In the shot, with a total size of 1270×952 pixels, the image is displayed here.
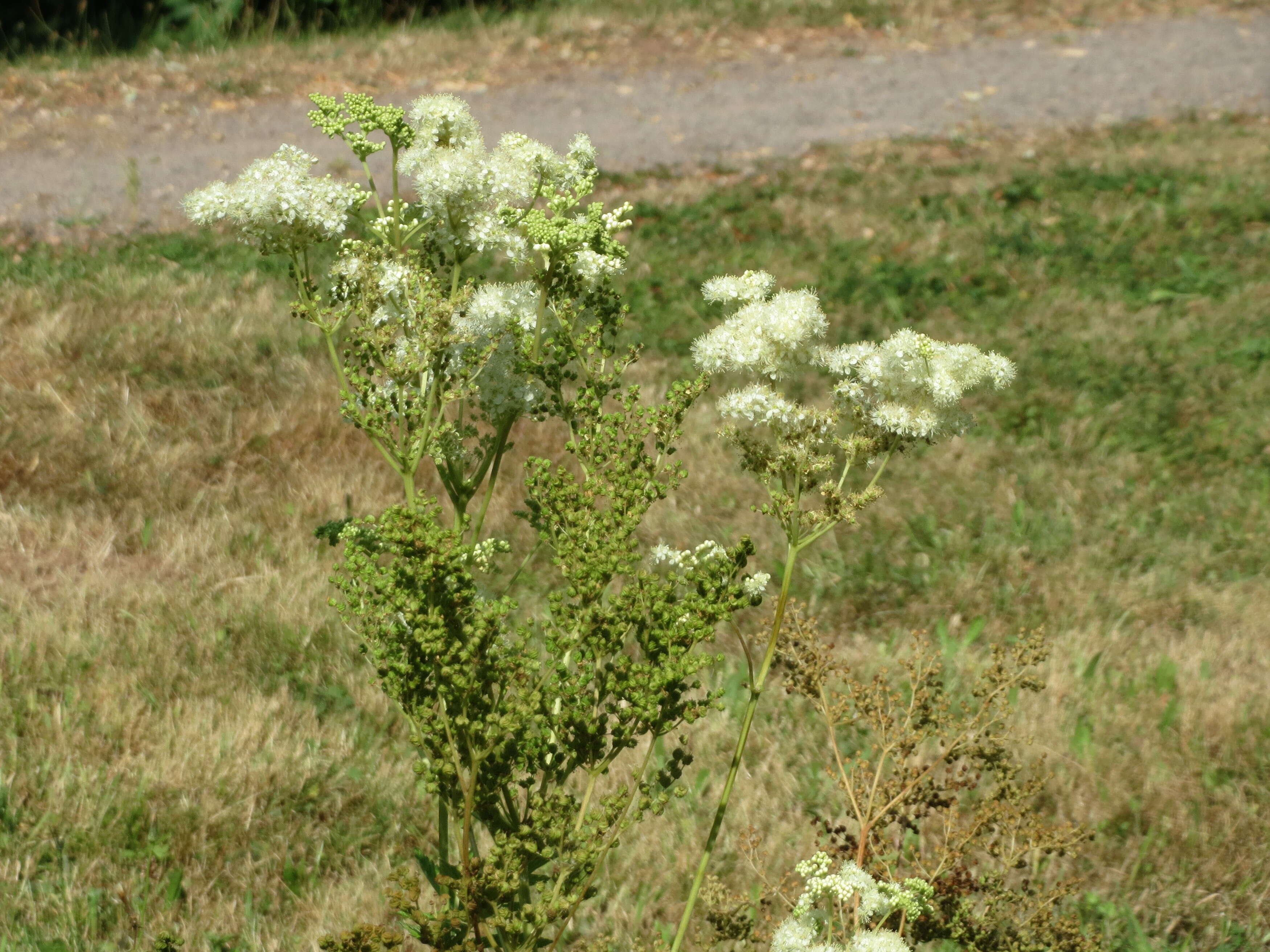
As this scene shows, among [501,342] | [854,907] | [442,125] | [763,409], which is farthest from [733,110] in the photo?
[854,907]

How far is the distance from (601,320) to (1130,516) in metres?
3.76

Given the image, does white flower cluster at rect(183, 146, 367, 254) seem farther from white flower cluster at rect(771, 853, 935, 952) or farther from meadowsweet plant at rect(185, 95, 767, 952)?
white flower cluster at rect(771, 853, 935, 952)

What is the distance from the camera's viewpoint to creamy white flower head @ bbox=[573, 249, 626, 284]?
1.96 m

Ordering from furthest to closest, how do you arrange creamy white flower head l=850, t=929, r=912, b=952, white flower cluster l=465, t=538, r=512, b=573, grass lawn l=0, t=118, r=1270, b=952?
grass lawn l=0, t=118, r=1270, b=952 < white flower cluster l=465, t=538, r=512, b=573 < creamy white flower head l=850, t=929, r=912, b=952

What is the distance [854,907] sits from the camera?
2.01 m

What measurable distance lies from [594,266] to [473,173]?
0.75 feet

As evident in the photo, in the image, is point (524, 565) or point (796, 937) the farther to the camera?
point (524, 565)

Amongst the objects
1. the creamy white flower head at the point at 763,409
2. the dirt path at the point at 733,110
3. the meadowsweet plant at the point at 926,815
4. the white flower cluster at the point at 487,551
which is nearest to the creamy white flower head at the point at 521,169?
the creamy white flower head at the point at 763,409

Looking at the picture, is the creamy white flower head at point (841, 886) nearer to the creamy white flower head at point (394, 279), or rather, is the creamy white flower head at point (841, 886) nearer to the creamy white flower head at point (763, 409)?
the creamy white flower head at point (763, 409)

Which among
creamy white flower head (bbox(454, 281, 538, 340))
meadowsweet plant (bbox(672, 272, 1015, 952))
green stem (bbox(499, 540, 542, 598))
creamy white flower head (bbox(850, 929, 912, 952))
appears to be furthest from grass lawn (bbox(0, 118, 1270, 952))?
creamy white flower head (bbox(454, 281, 538, 340))

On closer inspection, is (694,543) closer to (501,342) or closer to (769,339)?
(501,342)

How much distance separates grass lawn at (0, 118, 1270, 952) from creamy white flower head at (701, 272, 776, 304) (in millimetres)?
1115

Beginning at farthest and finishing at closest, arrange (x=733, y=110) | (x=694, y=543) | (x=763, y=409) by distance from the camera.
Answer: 1. (x=733, y=110)
2. (x=694, y=543)
3. (x=763, y=409)

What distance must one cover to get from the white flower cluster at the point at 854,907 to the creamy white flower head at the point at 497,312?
95cm
